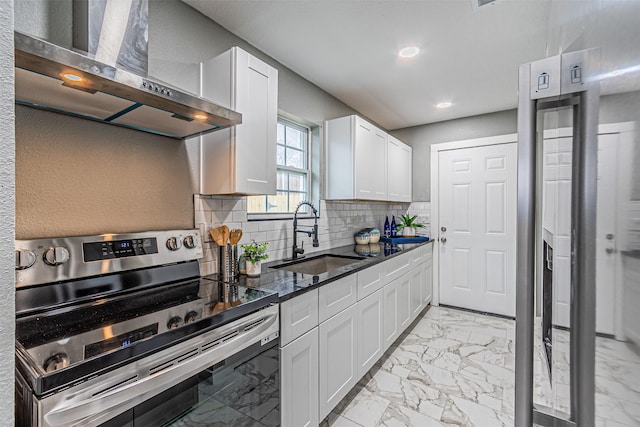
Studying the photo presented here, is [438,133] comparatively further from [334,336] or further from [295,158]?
[334,336]

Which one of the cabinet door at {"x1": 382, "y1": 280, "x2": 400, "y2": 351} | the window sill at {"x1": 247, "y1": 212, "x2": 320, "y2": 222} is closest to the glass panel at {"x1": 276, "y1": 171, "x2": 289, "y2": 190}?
the window sill at {"x1": 247, "y1": 212, "x2": 320, "y2": 222}

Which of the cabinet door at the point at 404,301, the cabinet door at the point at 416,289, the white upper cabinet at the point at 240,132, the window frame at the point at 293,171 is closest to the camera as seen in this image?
the white upper cabinet at the point at 240,132

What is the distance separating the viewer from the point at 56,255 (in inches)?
46.5

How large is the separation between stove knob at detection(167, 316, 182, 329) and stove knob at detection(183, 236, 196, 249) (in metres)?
0.64

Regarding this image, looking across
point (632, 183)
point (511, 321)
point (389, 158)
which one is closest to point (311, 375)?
point (632, 183)

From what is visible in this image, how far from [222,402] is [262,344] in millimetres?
254

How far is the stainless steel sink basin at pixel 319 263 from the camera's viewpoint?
2373mm

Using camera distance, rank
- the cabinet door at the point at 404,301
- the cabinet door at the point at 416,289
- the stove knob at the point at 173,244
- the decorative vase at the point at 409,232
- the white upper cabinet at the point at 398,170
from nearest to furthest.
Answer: the stove knob at the point at 173,244, the cabinet door at the point at 404,301, the cabinet door at the point at 416,289, the white upper cabinet at the point at 398,170, the decorative vase at the point at 409,232

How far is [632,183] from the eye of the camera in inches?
11.2

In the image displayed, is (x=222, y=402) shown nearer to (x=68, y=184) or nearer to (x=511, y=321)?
(x=68, y=184)

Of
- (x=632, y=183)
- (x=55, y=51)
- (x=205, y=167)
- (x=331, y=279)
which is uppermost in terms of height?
(x=55, y=51)

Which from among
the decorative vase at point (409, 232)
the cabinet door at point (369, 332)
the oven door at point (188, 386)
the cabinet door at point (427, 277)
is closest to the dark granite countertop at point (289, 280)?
the oven door at point (188, 386)

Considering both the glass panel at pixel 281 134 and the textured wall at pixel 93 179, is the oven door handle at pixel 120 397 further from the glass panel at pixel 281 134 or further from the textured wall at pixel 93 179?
the glass panel at pixel 281 134

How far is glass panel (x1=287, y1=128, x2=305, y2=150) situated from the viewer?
107 inches
